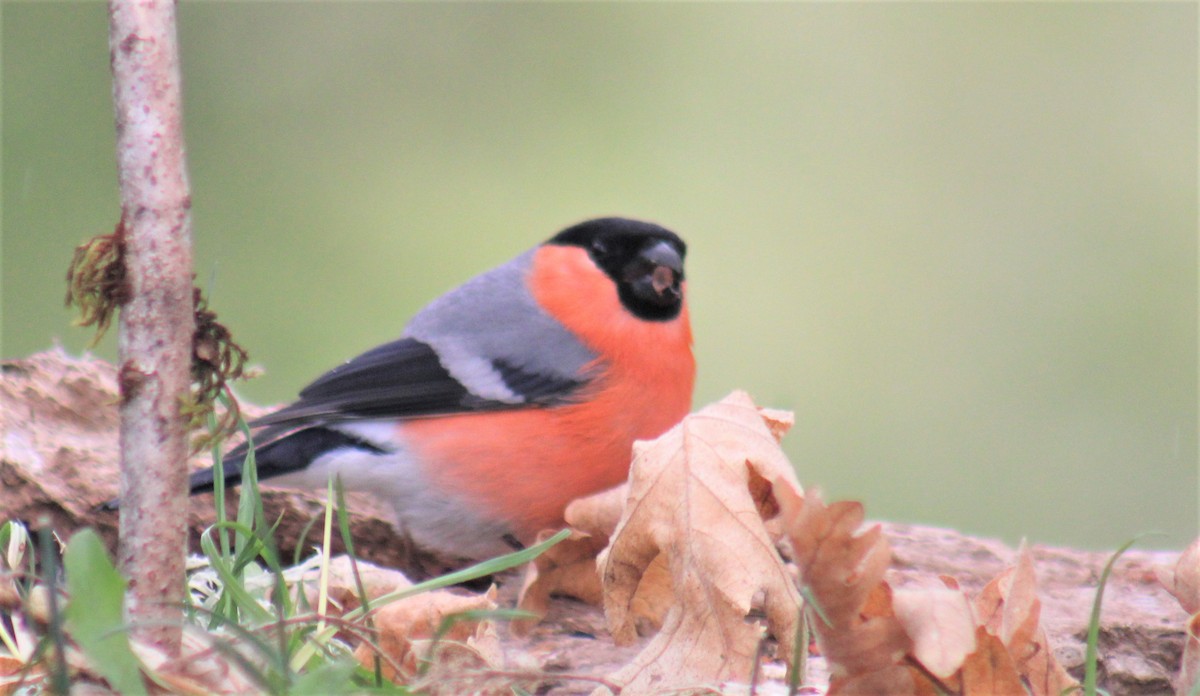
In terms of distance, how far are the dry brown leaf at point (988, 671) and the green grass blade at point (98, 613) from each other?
1.31 metres

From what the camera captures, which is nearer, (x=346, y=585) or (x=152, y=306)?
(x=152, y=306)

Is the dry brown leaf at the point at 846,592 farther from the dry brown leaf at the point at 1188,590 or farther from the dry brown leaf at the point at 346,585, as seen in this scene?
the dry brown leaf at the point at 346,585

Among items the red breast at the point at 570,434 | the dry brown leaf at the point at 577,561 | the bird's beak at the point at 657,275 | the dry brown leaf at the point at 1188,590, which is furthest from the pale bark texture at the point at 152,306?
A: the bird's beak at the point at 657,275

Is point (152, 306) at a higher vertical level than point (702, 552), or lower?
higher

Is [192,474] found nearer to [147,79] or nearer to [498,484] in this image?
[498,484]

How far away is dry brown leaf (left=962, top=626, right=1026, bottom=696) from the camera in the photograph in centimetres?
222

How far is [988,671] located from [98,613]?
1404 mm

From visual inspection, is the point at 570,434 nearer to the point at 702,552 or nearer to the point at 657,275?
the point at 657,275

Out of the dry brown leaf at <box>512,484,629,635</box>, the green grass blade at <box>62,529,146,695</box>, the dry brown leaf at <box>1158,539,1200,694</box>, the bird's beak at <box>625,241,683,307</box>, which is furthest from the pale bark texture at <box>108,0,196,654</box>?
the bird's beak at <box>625,241,683,307</box>

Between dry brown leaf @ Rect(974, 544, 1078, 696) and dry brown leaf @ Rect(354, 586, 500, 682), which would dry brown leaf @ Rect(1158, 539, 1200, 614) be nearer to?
dry brown leaf @ Rect(974, 544, 1078, 696)

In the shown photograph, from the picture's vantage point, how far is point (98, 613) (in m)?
1.91

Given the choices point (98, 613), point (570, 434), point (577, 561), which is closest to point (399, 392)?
point (570, 434)

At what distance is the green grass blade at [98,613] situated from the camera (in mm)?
1898

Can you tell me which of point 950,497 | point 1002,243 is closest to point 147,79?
point 950,497
